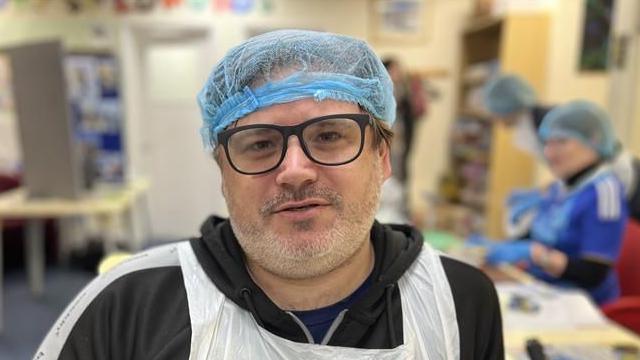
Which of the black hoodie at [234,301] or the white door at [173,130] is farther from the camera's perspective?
the white door at [173,130]

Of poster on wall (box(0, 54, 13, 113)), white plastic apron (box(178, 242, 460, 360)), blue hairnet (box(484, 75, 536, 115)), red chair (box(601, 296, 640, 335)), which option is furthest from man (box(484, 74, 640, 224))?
poster on wall (box(0, 54, 13, 113))

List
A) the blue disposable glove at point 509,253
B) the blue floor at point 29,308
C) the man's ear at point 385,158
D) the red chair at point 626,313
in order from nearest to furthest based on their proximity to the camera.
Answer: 1. the man's ear at point 385,158
2. the red chair at point 626,313
3. the blue disposable glove at point 509,253
4. the blue floor at point 29,308

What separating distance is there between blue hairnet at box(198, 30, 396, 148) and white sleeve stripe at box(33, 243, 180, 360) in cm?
27

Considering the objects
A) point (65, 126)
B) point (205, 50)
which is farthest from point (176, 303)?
point (205, 50)

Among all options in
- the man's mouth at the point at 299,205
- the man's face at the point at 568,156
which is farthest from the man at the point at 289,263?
the man's face at the point at 568,156

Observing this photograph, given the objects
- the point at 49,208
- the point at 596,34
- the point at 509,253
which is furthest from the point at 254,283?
the point at 596,34

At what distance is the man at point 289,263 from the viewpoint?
88cm

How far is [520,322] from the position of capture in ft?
4.77

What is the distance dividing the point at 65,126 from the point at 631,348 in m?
3.02

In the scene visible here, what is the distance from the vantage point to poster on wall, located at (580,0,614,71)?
341cm

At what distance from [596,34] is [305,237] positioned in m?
3.43

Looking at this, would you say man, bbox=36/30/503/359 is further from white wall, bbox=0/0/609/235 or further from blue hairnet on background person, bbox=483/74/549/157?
white wall, bbox=0/0/609/235

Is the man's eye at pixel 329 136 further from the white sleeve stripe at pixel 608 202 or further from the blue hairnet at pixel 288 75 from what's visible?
the white sleeve stripe at pixel 608 202

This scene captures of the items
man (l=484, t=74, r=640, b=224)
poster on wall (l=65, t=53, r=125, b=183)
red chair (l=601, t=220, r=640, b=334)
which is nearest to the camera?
red chair (l=601, t=220, r=640, b=334)
